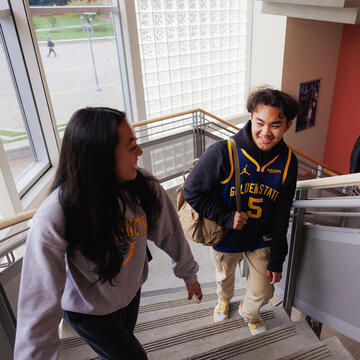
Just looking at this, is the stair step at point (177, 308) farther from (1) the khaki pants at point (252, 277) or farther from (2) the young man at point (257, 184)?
(2) the young man at point (257, 184)

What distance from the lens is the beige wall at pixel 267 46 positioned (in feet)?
18.5

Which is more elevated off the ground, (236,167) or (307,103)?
(236,167)

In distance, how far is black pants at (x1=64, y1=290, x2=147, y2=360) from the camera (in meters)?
1.16

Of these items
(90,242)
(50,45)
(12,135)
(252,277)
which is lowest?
(252,277)

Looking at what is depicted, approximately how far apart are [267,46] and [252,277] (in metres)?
5.15

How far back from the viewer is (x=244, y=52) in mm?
6168

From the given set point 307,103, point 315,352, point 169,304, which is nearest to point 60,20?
point 169,304

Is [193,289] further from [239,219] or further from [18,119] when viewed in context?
[18,119]

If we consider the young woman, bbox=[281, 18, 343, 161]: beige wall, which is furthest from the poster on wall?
the young woman

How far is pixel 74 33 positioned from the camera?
13.9ft

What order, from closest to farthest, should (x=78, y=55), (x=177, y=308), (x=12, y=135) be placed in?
1. (x=177, y=308)
2. (x=12, y=135)
3. (x=78, y=55)

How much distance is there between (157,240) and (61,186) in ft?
1.70

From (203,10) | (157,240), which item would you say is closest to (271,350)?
(157,240)

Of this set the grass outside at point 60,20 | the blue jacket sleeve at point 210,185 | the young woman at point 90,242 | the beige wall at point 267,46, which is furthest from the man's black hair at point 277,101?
the beige wall at point 267,46
